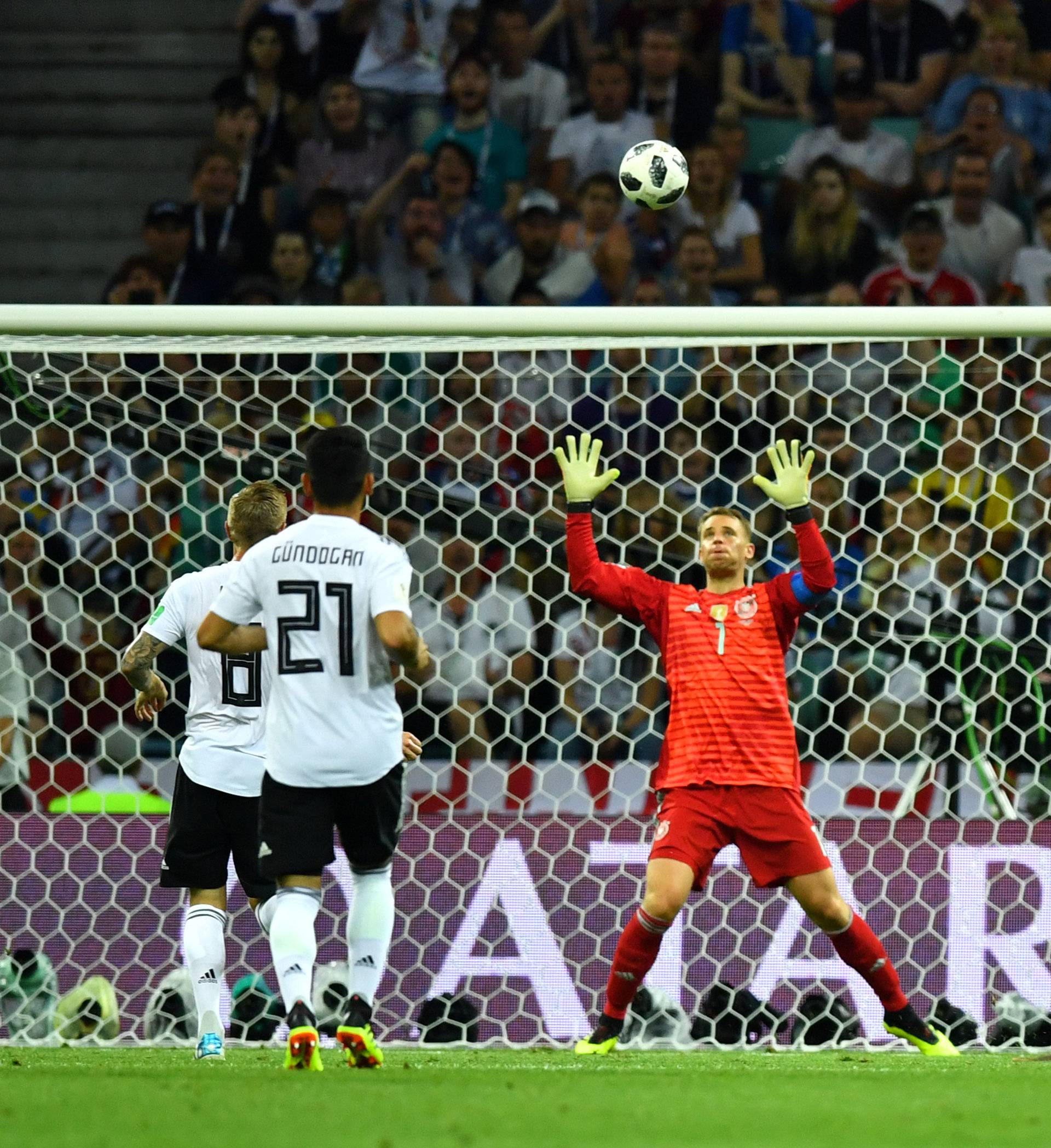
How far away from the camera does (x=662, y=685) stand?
7309 millimetres

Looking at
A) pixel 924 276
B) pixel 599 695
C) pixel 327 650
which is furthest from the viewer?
pixel 924 276

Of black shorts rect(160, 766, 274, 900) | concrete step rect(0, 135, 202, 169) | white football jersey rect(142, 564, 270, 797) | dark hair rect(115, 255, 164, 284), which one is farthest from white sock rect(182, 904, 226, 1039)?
concrete step rect(0, 135, 202, 169)

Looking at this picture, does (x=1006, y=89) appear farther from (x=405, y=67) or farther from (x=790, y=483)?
(x=790, y=483)

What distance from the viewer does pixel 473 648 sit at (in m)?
7.06

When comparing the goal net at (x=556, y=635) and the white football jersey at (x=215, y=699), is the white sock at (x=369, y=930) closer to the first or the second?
the white football jersey at (x=215, y=699)

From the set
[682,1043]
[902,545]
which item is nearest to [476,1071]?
[682,1043]

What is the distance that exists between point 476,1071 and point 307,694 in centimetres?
101

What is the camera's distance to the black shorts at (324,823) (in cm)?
446

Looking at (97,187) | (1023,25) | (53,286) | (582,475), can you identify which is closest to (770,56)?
(1023,25)

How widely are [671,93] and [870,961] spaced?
637 centimetres

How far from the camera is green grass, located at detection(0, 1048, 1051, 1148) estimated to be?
3.12m

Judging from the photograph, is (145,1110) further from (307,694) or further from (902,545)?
(902,545)

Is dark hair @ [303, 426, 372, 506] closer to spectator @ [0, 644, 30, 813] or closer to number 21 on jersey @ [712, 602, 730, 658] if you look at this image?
number 21 on jersey @ [712, 602, 730, 658]

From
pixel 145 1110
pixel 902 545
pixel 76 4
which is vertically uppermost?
pixel 76 4
